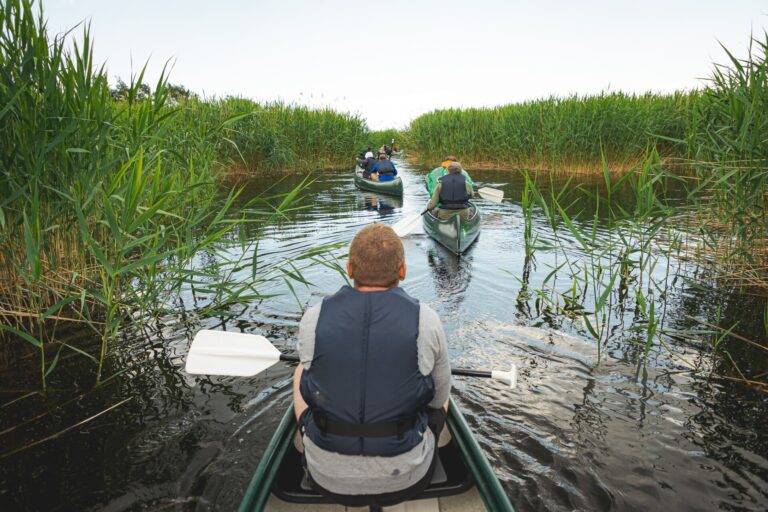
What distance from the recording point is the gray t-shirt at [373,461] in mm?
1686

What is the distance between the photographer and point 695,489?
2.58 m

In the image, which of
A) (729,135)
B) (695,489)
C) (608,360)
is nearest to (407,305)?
(695,489)

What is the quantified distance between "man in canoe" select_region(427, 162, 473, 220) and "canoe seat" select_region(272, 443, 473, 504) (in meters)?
5.70

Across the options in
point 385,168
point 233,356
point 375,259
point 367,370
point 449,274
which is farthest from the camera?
point 385,168

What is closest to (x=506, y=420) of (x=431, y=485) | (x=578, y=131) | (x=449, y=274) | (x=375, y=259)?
(x=431, y=485)

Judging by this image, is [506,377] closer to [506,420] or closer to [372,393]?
[506,420]

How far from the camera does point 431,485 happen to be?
210 centimetres

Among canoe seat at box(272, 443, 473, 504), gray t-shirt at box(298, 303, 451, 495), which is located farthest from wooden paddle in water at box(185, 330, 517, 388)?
gray t-shirt at box(298, 303, 451, 495)

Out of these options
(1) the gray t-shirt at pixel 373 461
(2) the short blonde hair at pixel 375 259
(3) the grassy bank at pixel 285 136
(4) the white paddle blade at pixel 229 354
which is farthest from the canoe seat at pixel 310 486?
(3) the grassy bank at pixel 285 136

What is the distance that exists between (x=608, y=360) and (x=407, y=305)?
3166 mm

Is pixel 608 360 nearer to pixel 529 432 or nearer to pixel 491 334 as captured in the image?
pixel 491 334

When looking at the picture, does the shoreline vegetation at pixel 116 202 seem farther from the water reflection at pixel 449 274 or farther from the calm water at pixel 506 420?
the water reflection at pixel 449 274

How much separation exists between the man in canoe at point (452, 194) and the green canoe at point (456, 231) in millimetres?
175

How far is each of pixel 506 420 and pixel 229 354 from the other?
2.06 m
